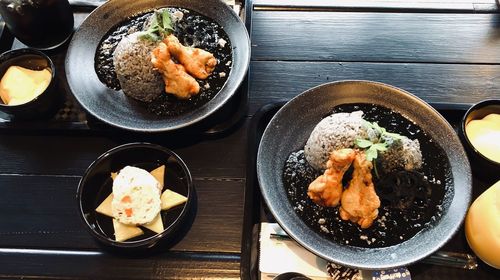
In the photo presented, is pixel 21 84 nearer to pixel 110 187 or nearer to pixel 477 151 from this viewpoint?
pixel 110 187

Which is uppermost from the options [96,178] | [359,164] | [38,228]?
[359,164]

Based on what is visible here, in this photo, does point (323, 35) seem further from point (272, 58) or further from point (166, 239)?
point (166, 239)

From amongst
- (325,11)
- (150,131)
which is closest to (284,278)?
(150,131)

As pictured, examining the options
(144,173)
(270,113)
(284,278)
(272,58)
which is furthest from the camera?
(272,58)

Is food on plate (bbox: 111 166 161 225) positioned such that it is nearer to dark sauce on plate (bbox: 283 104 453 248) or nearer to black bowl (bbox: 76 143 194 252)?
black bowl (bbox: 76 143 194 252)

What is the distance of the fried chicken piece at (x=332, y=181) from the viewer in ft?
4.14

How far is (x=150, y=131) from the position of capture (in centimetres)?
144

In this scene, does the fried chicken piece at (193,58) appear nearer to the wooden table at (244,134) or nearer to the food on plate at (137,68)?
the food on plate at (137,68)

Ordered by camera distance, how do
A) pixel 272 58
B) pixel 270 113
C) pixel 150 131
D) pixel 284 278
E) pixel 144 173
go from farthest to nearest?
pixel 272 58 → pixel 270 113 → pixel 150 131 → pixel 144 173 → pixel 284 278

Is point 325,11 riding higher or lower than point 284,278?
higher

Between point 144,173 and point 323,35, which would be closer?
point 144,173

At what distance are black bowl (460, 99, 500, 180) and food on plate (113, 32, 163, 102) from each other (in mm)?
962

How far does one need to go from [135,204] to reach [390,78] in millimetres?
977

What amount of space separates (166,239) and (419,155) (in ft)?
2.49
